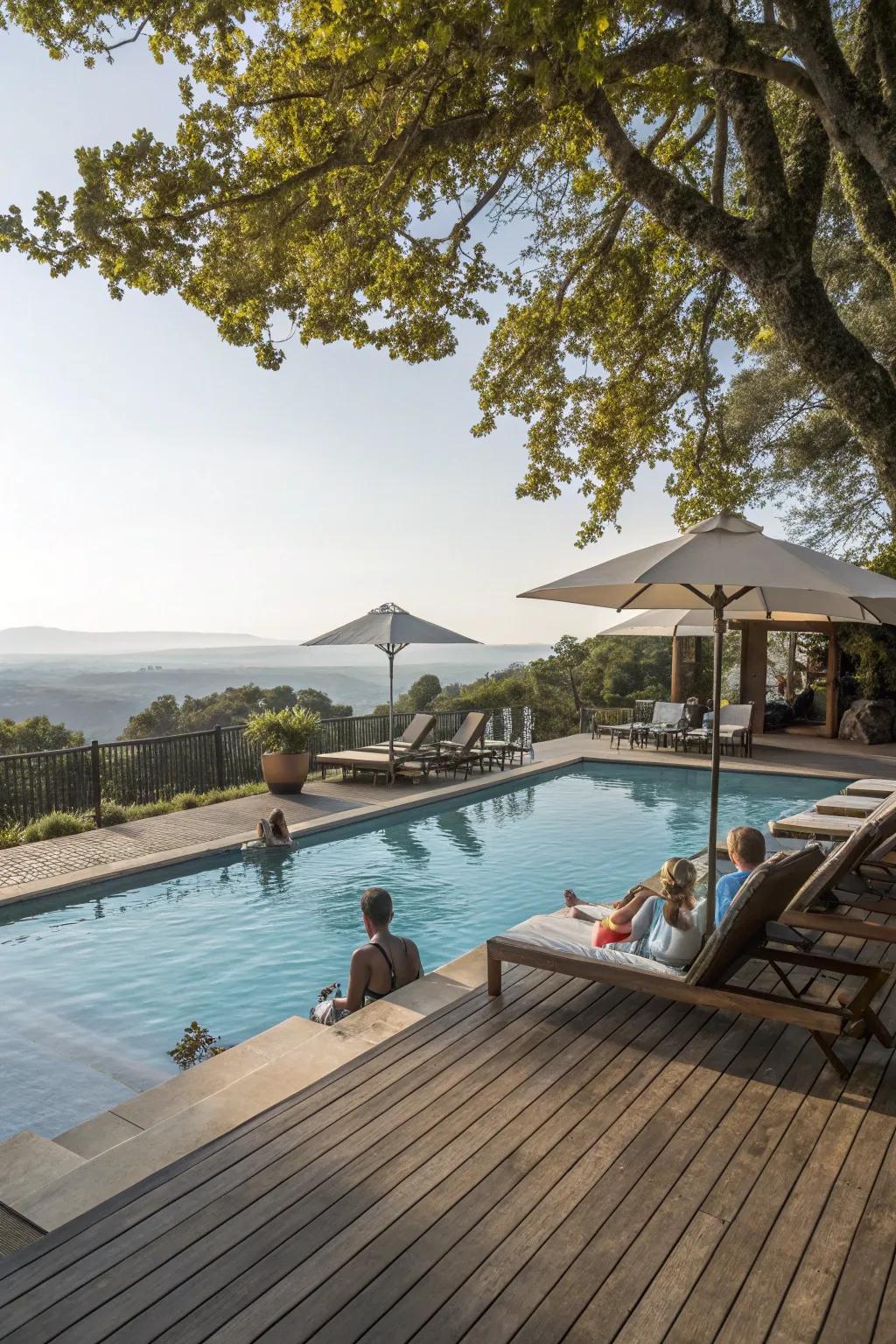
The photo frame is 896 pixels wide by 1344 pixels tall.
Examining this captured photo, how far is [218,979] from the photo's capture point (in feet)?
20.5

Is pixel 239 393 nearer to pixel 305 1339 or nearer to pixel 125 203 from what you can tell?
pixel 125 203

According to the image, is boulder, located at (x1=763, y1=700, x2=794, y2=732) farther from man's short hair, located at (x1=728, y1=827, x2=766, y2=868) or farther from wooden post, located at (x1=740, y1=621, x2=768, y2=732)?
man's short hair, located at (x1=728, y1=827, x2=766, y2=868)

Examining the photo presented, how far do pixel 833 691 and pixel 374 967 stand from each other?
1590 cm

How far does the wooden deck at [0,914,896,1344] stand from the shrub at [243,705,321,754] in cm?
876

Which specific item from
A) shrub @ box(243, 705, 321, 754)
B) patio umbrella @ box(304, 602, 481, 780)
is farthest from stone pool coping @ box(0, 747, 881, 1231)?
patio umbrella @ box(304, 602, 481, 780)

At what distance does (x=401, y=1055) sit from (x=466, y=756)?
33.7 feet

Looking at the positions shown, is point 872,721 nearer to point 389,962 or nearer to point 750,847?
point 750,847

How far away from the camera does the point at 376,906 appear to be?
4387 mm

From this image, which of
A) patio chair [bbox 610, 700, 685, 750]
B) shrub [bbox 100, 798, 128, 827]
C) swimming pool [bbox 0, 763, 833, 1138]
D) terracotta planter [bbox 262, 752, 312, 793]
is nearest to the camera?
swimming pool [bbox 0, 763, 833, 1138]

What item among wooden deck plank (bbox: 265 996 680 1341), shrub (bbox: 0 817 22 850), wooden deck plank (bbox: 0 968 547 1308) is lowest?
shrub (bbox: 0 817 22 850)

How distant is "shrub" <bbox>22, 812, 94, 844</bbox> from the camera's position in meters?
9.39

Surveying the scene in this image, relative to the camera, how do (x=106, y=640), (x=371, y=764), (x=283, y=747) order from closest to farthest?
(x=283, y=747)
(x=371, y=764)
(x=106, y=640)

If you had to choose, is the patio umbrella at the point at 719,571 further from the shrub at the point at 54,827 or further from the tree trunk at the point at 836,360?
the shrub at the point at 54,827

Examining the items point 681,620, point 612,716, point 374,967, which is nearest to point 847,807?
point 681,620
